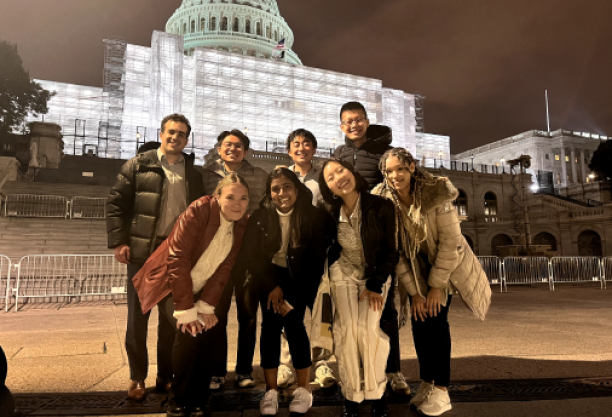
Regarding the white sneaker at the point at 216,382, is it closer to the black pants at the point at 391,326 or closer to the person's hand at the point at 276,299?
the person's hand at the point at 276,299

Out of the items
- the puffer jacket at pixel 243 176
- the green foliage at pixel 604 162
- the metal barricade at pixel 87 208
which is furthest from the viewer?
the green foliage at pixel 604 162


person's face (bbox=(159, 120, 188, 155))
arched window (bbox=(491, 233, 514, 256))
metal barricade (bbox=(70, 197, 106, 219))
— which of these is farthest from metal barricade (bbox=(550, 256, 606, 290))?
arched window (bbox=(491, 233, 514, 256))

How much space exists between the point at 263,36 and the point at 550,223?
47269 mm

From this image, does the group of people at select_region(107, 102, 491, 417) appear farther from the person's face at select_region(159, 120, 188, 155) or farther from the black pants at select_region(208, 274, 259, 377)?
the person's face at select_region(159, 120, 188, 155)

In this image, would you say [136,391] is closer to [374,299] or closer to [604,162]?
Answer: [374,299]

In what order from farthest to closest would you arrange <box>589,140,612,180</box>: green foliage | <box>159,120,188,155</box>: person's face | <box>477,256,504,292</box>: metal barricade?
<box>589,140,612,180</box>: green foliage < <box>477,256,504,292</box>: metal barricade < <box>159,120,188,155</box>: person's face

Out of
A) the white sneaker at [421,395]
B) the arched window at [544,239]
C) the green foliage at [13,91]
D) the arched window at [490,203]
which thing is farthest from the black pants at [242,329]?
the arched window at [490,203]

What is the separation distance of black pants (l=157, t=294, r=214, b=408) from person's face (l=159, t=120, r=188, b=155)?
1.67 meters

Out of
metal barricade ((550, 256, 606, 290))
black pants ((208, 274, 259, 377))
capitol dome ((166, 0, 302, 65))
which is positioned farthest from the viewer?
capitol dome ((166, 0, 302, 65))

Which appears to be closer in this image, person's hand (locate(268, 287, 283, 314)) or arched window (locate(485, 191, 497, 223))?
person's hand (locate(268, 287, 283, 314))

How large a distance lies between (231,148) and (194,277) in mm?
1483

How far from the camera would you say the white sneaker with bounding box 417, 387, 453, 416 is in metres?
2.83

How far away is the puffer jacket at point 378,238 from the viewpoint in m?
2.97

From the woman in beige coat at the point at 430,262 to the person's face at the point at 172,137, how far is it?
189cm
